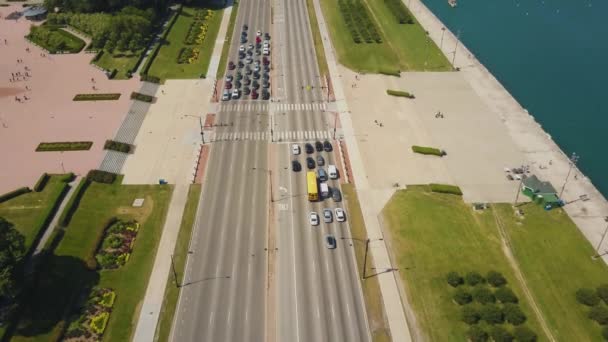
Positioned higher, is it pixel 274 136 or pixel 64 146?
pixel 274 136

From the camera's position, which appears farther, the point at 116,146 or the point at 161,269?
the point at 116,146

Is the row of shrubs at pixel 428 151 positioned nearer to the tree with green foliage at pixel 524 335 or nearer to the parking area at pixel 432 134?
the parking area at pixel 432 134

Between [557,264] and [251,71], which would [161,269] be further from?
[251,71]

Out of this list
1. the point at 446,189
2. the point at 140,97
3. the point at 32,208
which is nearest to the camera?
the point at 32,208

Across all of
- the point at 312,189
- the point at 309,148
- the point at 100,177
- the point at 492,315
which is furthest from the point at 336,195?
the point at 100,177

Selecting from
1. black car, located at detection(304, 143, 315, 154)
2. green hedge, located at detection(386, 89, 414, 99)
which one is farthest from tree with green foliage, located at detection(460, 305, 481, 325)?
green hedge, located at detection(386, 89, 414, 99)

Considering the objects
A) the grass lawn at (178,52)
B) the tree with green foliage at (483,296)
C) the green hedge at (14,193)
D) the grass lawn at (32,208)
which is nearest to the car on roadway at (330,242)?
the tree with green foliage at (483,296)
